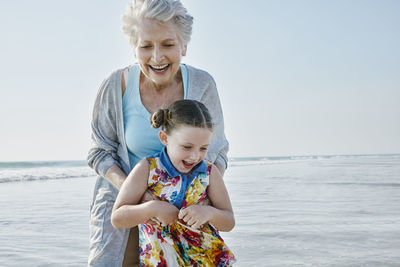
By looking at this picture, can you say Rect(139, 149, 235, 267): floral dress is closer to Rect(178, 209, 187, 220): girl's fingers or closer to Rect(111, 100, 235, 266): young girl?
Rect(111, 100, 235, 266): young girl

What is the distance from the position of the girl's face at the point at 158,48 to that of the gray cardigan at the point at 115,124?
0.25 metres

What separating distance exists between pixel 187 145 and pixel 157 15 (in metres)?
0.68

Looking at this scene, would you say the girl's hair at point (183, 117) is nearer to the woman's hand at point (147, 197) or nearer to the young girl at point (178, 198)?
the young girl at point (178, 198)

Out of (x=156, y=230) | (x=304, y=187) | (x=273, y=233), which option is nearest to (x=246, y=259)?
(x=273, y=233)

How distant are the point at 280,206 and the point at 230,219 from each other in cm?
437

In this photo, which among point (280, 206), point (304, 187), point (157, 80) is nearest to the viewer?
point (157, 80)

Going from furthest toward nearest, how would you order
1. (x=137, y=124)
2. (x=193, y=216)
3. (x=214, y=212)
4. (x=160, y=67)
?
(x=137, y=124)
(x=160, y=67)
(x=214, y=212)
(x=193, y=216)

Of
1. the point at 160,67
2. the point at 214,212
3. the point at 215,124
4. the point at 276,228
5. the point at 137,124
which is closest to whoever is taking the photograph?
the point at 214,212

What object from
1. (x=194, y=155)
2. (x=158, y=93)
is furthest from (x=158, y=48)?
(x=194, y=155)

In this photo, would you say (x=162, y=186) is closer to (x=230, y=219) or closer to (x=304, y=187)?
(x=230, y=219)

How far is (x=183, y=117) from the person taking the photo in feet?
7.00

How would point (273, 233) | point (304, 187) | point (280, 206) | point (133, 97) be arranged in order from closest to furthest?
1. point (133, 97)
2. point (273, 233)
3. point (280, 206)
4. point (304, 187)

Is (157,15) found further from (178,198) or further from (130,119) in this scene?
(178,198)

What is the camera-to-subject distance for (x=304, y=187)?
29.7 feet
